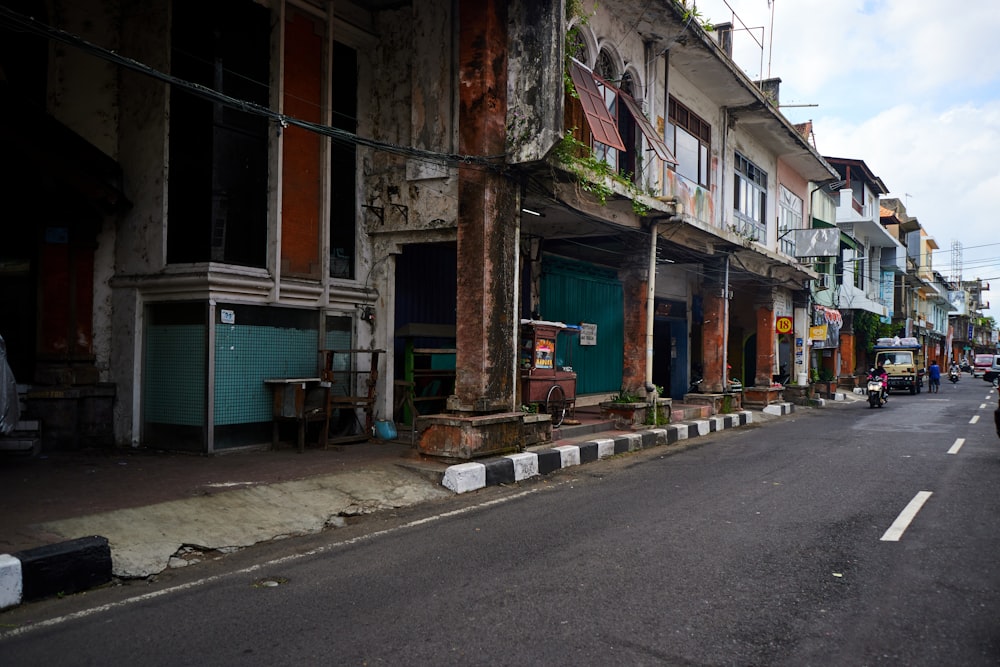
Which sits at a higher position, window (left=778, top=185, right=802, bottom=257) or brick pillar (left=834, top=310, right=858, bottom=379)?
window (left=778, top=185, right=802, bottom=257)

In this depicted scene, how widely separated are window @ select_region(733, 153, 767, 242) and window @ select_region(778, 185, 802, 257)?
152 cm

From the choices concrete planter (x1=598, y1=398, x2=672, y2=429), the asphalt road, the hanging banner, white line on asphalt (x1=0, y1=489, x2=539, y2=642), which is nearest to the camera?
the asphalt road

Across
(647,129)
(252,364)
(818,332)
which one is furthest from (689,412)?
(818,332)

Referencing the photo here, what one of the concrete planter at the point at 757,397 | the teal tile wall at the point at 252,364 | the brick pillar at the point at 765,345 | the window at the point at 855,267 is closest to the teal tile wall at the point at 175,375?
the teal tile wall at the point at 252,364

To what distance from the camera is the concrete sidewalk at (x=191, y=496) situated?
16.1ft

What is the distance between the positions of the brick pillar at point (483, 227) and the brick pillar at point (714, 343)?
31.6 feet

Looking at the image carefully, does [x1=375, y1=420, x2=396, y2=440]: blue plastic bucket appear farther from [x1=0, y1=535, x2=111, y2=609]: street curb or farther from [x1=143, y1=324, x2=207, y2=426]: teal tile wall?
[x1=0, y1=535, x2=111, y2=609]: street curb

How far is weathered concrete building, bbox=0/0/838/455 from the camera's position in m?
8.88

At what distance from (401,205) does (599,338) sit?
26.4 feet

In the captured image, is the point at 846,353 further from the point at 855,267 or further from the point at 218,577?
the point at 218,577

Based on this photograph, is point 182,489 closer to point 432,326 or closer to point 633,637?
point 633,637

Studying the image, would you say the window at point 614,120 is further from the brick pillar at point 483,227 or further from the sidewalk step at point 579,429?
the sidewalk step at point 579,429

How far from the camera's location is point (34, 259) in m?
8.97

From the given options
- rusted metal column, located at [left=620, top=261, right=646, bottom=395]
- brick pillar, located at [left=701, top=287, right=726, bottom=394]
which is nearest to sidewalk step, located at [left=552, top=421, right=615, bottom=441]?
rusted metal column, located at [left=620, top=261, right=646, bottom=395]
